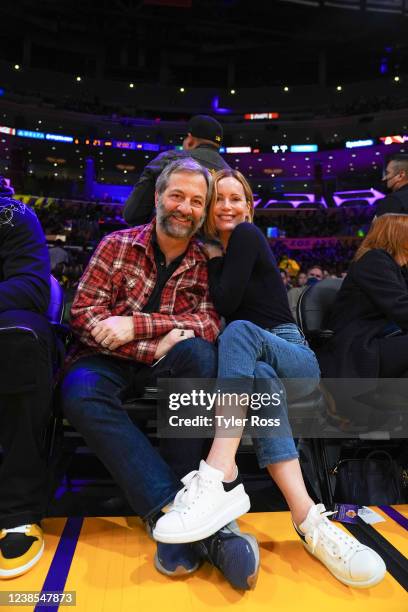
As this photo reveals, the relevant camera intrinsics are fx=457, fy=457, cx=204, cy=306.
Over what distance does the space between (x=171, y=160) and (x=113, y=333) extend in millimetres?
1068

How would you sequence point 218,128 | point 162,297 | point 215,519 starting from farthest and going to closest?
1. point 218,128
2. point 162,297
3. point 215,519

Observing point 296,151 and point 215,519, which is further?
point 296,151

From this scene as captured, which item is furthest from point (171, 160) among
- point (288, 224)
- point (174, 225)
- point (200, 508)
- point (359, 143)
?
point (359, 143)

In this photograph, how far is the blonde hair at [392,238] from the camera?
2.21 meters

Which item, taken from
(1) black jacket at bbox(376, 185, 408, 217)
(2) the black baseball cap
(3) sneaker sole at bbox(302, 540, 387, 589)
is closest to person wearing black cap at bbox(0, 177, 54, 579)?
(3) sneaker sole at bbox(302, 540, 387, 589)

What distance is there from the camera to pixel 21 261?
5.64 ft

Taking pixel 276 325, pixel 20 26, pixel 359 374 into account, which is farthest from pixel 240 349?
pixel 20 26

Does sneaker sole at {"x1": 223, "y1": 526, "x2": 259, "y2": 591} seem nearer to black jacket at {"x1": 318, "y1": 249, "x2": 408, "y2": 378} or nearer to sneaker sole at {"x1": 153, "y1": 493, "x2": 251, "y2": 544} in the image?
sneaker sole at {"x1": 153, "y1": 493, "x2": 251, "y2": 544}

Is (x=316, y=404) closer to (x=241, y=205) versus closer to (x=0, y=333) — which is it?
(x=241, y=205)

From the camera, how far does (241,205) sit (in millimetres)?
1979

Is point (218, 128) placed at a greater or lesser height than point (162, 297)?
greater

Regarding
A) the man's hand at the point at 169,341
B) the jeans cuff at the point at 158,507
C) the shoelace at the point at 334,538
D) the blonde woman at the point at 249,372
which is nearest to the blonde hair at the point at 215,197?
the blonde woman at the point at 249,372

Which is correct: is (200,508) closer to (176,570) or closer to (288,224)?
(176,570)

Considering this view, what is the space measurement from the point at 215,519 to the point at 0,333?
87 centimetres
